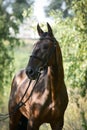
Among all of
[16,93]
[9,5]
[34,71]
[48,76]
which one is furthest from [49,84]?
[9,5]

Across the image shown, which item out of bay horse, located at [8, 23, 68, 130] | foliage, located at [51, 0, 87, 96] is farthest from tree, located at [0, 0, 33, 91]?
A: bay horse, located at [8, 23, 68, 130]

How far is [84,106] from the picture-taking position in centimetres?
1214

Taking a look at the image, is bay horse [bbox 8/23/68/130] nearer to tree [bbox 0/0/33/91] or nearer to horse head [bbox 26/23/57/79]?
horse head [bbox 26/23/57/79]

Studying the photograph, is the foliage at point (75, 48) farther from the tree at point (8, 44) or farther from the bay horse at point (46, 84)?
the tree at point (8, 44)

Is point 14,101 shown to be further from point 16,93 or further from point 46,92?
point 46,92

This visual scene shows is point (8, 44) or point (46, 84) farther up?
point (46, 84)

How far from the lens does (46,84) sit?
7207mm

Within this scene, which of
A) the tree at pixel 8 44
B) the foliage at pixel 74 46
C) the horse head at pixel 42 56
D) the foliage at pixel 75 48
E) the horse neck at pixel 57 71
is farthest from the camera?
the tree at pixel 8 44

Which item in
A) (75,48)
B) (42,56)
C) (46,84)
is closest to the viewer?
Answer: (42,56)

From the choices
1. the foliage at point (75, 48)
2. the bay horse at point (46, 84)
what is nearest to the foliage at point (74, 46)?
the foliage at point (75, 48)

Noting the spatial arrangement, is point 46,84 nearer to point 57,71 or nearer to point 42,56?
point 57,71

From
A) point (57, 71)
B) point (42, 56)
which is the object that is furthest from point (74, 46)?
point (42, 56)

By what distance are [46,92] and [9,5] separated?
32.2 meters

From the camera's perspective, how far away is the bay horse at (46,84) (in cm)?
673
